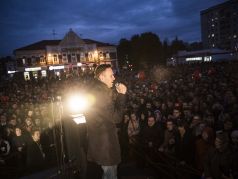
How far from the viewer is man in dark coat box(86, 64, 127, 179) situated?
3.20 meters

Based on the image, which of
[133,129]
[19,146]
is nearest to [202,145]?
[133,129]

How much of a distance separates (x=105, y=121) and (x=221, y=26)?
102 metres

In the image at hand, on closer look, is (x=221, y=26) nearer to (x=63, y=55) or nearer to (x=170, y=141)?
(x=63, y=55)

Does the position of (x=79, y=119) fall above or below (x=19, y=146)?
above

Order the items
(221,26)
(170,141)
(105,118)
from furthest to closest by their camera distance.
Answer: (221,26) → (170,141) → (105,118)

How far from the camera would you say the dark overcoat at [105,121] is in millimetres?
3196

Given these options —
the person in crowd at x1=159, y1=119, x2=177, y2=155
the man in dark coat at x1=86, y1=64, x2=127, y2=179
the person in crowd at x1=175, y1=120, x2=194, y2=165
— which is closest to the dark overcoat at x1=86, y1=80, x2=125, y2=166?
the man in dark coat at x1=86, y1=64, x2=127, y2=179

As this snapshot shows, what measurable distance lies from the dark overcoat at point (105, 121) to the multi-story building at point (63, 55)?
183ft

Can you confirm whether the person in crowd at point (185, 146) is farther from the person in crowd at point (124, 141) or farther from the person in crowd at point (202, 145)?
the person in crowd at point (124, 141)

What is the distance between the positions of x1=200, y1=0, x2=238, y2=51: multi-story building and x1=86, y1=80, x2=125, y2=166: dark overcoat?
88.2 metres

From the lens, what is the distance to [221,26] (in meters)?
96.8

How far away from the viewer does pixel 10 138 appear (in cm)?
898

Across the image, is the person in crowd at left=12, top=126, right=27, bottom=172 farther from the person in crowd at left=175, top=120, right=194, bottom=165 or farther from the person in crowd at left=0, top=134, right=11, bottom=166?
the person in crowd at left=175, top=120, right=194, bottom=165

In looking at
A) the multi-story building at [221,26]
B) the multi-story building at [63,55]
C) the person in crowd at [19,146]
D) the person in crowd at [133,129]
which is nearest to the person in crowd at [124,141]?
the person in crowd at [133,129]
